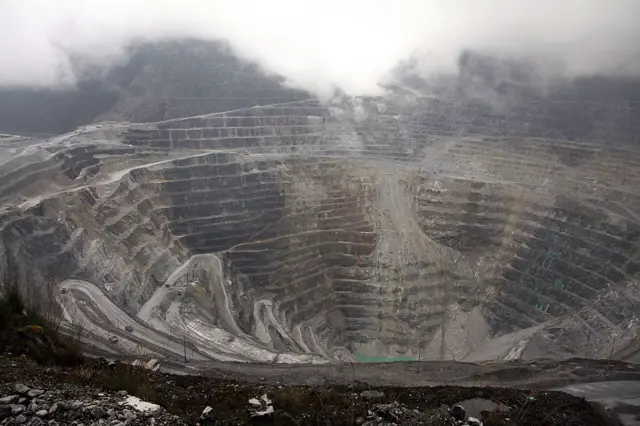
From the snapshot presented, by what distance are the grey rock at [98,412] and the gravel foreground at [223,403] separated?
2 centimetres

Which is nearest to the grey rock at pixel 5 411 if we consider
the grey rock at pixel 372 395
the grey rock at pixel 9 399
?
the grey rock at pixel 9 399

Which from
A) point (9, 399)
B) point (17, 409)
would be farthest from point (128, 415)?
point (9, 399)

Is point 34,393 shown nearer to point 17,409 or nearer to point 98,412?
point 17,409

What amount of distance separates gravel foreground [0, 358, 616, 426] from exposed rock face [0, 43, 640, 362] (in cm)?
2353

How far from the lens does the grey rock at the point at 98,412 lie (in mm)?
11719

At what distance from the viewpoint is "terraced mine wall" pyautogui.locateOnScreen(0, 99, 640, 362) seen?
49.0m

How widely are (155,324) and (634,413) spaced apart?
→ 123 feet

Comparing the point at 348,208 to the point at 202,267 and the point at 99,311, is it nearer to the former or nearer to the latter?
the point at 202,267

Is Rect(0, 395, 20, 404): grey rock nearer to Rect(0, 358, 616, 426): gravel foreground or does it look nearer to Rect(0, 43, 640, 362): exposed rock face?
Rect(0, 358, 616, 426): gravel foreground

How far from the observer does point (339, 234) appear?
231 ft

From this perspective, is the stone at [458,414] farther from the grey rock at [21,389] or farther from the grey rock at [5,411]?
the grey rock at [5,411]

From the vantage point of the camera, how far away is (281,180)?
72.9m

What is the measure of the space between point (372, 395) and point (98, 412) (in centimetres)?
1160

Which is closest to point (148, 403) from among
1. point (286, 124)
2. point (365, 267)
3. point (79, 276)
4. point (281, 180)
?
point (79, 276)
